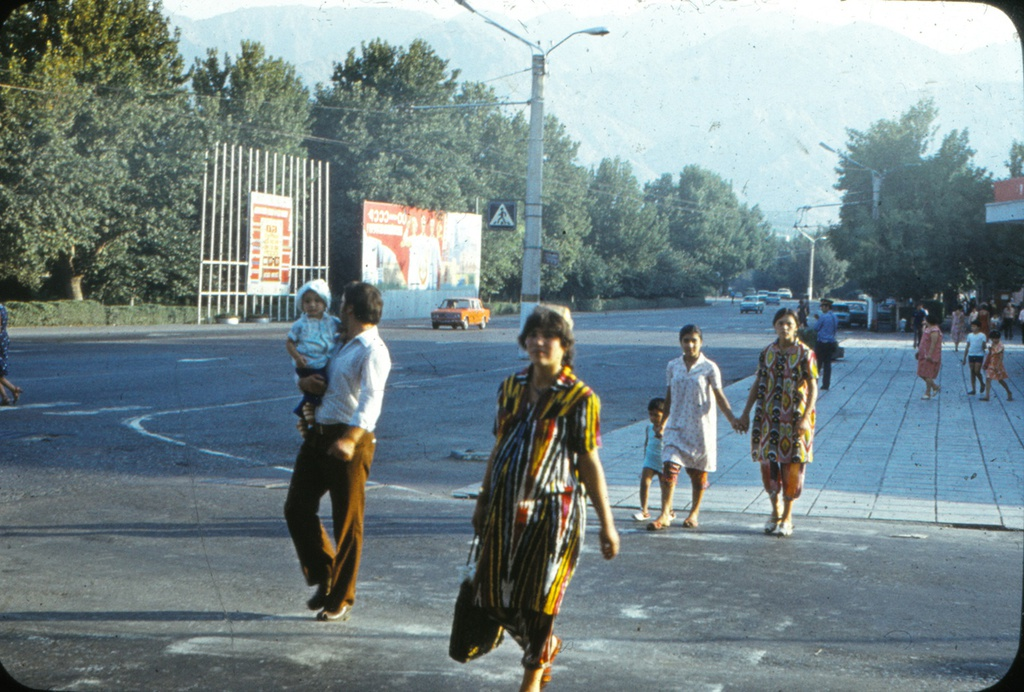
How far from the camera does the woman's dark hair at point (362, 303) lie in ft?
18.3

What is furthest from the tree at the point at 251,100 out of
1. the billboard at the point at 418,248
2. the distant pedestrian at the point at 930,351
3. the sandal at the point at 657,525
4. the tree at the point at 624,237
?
the sandal at the point at 657,525

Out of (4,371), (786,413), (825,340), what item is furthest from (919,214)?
(786,413)

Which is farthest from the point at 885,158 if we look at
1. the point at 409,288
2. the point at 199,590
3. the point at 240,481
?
the point at 199,590

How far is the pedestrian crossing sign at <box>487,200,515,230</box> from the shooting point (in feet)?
52.0

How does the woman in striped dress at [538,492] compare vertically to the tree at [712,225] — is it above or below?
below

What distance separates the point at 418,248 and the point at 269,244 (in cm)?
786

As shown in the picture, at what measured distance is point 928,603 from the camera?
20.2 ft

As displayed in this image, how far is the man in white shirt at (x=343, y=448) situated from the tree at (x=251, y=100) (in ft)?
126

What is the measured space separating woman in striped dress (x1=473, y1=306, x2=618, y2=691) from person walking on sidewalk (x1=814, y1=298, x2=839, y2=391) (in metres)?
17.9

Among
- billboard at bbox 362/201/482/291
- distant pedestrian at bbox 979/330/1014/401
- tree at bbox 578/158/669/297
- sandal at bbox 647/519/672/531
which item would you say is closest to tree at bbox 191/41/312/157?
billboard at bbox 362/201/482/291

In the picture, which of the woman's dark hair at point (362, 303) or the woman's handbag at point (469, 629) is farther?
the woman's dark hair at point (362, 303)

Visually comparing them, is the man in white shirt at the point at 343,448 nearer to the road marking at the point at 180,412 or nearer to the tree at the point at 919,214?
the road marking at the point at 180,412

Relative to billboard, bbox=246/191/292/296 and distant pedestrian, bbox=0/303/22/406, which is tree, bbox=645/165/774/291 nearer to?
billboard, bbox=246/191/292/296

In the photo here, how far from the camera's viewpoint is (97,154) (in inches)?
1421
